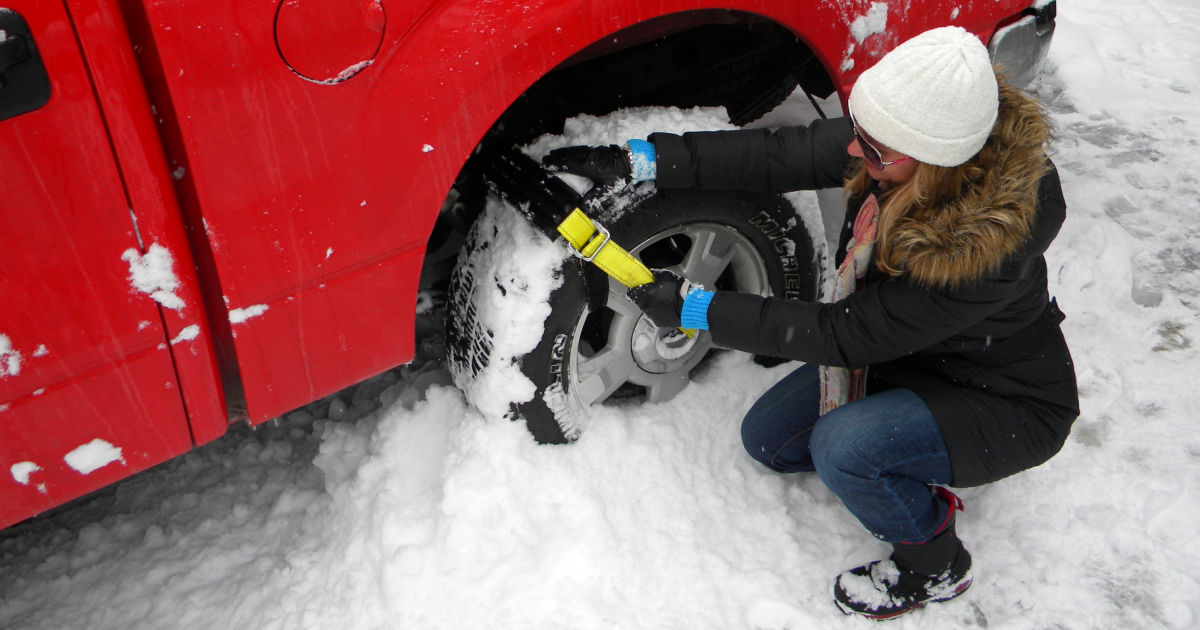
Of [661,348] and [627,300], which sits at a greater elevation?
[627,300]

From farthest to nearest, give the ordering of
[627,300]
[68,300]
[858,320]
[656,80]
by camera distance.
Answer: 1. [656,80]
2. [627,300]
3. [858,320]
4. [68,300]

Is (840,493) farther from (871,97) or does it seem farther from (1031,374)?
(871,97)

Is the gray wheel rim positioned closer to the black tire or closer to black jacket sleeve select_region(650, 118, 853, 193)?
the black tire

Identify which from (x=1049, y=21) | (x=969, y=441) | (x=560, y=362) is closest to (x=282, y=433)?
(x=560, y=362)

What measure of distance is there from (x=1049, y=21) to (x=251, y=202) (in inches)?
→ 91.2

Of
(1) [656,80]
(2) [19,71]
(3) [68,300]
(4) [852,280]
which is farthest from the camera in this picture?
(1) [656,80]

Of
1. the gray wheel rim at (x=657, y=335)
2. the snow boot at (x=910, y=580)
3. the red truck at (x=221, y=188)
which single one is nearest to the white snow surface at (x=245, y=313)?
the red truck at (x=221, y=188)

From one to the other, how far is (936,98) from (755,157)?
22.7 inches

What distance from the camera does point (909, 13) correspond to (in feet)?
7.26

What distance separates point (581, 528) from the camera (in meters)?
2.16

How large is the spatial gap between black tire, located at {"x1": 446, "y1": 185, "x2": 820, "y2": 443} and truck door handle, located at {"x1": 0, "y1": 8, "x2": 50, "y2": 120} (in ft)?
3.35

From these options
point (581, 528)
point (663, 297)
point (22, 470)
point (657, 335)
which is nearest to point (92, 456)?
point (22, 470)

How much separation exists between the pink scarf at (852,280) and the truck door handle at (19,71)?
60.8 inches

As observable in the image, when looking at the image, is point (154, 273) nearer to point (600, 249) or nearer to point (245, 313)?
point (245, 313)
